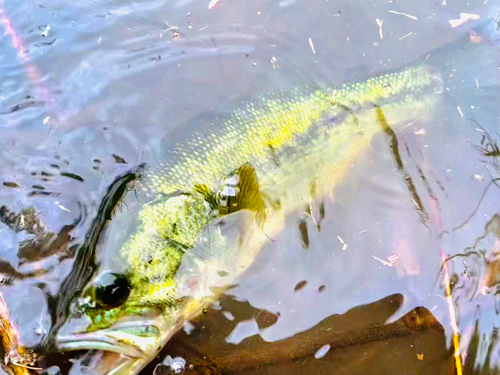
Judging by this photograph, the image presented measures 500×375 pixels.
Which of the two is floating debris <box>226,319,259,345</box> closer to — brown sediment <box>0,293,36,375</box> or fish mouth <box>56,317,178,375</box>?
fish mouth <box>56,317,178,375</box>

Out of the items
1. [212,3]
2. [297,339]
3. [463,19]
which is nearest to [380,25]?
[463,19]

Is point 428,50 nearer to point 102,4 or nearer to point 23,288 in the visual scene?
point 102,4


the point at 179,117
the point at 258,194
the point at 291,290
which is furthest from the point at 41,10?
the point at 291,290

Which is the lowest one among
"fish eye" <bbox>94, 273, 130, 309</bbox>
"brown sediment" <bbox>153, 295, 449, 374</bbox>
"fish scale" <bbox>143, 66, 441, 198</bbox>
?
"brown sediment" <bbox>153, 295, 449, 374</bbox>

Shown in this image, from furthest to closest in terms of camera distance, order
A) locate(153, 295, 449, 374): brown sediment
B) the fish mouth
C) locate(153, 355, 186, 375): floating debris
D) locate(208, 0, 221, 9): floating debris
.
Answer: locate(208, 0, 221, 9): floating debris
locate(153, 295, 449, 374): brown sediment
locate(153, 355, 186, 375): floating debris
the fish mouth

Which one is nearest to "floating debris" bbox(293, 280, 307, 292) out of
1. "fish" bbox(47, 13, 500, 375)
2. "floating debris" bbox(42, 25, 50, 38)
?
"fish" bbox(47, 13, 500, 375)

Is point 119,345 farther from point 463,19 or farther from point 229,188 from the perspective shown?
point 463,19
